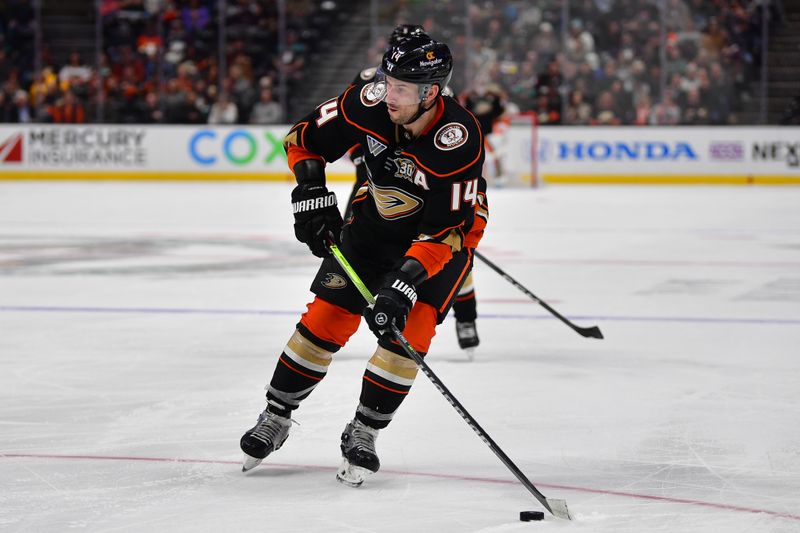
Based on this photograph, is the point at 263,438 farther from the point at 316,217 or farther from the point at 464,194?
the point at 464,194

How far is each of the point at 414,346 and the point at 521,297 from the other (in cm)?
377

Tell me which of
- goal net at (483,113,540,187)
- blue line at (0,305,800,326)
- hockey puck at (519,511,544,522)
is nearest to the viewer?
hockey puck at (519,511,544,522)

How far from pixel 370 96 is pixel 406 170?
0.76 ft

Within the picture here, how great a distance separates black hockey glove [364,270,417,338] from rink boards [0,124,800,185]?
1364cm

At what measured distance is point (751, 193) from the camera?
1559 cm

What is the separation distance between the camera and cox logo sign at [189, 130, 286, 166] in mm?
17938

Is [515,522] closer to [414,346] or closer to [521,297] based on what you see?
[414,346]

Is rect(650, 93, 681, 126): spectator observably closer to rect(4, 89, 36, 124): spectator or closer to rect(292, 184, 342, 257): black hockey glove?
rect(4, 89, 36, 124): spectator

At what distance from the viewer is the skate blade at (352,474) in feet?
10.6

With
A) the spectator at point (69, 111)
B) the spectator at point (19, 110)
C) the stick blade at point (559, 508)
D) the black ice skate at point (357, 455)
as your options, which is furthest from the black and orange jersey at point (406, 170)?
the spectator at point (19, 110)

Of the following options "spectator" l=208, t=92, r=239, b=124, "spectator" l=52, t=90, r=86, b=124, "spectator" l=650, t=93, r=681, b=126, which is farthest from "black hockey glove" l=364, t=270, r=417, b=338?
"spectator" l=52, t=90, r=86, b=124

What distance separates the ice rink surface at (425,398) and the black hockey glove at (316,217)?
23.8 inches

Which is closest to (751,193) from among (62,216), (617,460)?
(62,216)

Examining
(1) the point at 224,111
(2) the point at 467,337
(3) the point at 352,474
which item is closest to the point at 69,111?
(1) the point at 224,111
